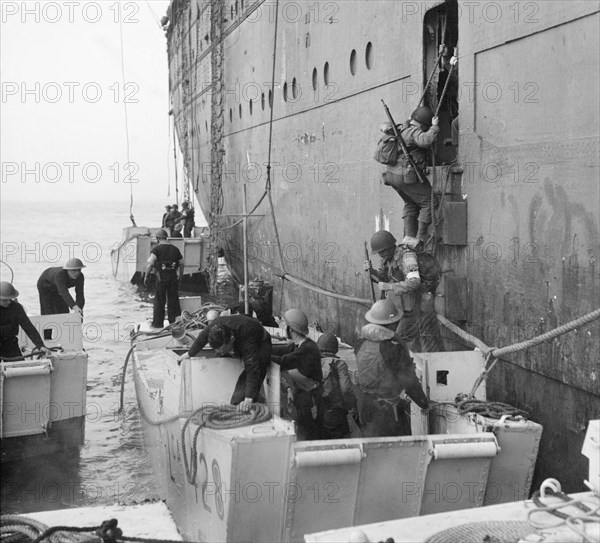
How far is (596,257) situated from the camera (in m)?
6.23

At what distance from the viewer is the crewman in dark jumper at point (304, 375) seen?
6953 millimetres

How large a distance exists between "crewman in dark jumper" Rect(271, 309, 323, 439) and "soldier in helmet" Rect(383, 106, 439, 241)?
2.41 metres

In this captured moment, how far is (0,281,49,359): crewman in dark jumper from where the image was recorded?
884 centimetres

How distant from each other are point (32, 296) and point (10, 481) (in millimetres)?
23052

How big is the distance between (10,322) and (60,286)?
107 inches

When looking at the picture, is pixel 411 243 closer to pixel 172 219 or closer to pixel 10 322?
pixel 10 322

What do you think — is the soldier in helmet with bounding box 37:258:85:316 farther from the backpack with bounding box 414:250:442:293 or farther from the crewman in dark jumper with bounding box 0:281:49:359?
the backpack with bounding box 414:250:442:293

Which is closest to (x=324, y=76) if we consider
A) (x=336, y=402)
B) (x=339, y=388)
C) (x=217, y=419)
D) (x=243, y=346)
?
(x=339, y=388)

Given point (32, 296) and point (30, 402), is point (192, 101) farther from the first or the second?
point (30, 402)

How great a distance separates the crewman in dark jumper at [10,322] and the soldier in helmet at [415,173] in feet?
13.8

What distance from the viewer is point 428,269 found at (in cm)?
822

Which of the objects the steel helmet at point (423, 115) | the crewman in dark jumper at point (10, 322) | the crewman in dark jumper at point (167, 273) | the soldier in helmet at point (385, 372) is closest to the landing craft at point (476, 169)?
the steel helmet at point (423, 115)

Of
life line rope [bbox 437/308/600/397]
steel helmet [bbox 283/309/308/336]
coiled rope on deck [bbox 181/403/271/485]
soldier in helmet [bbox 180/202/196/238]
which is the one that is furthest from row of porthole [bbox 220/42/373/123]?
soldier in helmet [bbox 180/202/196/238]

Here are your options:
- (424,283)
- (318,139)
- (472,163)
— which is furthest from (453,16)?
(318,139)
